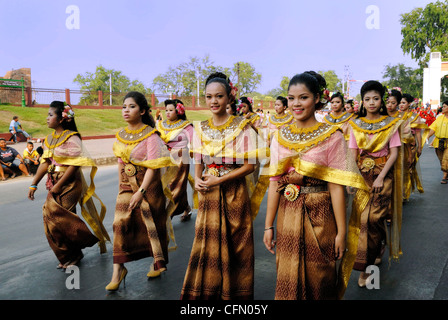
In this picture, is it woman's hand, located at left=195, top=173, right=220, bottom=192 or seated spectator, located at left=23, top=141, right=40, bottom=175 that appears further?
seated spectator, located at left=23, top=141, right=40, bottom=175

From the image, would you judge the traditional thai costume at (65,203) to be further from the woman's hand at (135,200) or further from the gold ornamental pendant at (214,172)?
the gold ornamental pendant at (214,172)

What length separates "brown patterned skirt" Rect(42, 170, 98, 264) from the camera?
4109 mm

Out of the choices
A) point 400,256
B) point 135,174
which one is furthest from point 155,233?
point 400,256

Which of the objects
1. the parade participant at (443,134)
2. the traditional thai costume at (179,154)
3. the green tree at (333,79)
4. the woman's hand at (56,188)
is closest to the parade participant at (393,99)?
the traditional thai costume at (179,154)

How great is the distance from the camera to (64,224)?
4.11 meters

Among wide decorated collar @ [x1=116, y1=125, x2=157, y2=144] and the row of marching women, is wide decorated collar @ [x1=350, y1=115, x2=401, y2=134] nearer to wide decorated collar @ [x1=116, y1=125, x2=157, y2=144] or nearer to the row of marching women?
the row of marching women

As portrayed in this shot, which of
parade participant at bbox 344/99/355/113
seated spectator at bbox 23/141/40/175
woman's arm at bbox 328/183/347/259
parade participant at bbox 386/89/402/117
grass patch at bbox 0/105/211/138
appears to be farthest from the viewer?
grass patch at bbox 0/105/211/138

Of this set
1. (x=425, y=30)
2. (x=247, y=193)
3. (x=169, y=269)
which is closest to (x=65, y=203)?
(x=169, y=269)

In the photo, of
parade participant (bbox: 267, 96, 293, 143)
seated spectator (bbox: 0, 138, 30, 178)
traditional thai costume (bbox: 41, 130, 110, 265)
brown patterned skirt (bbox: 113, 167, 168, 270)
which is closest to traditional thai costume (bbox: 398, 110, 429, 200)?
parade participant (bbox: 267, 96, 293, 143)

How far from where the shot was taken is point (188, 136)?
6.17 meters

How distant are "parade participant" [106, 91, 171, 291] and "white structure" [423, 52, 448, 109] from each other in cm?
3799

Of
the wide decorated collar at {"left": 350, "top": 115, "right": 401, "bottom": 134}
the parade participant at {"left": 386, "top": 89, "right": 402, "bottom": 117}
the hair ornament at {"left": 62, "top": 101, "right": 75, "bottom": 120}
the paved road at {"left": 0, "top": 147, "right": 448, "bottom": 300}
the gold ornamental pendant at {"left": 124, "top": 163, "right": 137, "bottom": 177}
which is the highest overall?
the parade participant at {"left": 386, "top": 89, "right": 402, "bottom": 117}

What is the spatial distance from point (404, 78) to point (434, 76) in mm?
14492

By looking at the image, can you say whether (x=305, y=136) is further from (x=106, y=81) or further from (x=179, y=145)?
(x=106, y=81)
